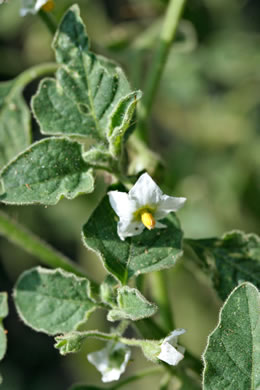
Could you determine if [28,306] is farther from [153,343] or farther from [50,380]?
[50,380]

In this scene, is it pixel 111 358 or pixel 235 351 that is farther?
pixel 111 358

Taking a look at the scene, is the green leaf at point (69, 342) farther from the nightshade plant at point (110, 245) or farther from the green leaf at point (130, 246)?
the green leaf at point (130, 246)

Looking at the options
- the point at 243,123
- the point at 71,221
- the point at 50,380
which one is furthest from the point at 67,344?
the point at 50,380

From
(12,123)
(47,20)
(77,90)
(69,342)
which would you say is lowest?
(69,342)

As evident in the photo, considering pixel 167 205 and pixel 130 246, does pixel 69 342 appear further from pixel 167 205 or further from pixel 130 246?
pixel 167 205

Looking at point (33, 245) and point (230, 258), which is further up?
point (33, 245)

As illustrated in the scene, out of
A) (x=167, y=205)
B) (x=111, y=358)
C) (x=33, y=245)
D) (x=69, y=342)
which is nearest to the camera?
(x=69, y=342)

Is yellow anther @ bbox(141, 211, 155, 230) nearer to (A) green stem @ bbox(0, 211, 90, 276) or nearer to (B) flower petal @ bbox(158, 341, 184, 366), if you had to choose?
(B) flower petal @ bbox(158, 341, 184, 366)

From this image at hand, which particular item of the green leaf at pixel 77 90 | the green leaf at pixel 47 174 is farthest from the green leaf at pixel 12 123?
the green leaf at pixel 47 174

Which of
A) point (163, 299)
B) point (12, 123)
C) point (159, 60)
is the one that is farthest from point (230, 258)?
point (12, 123)
